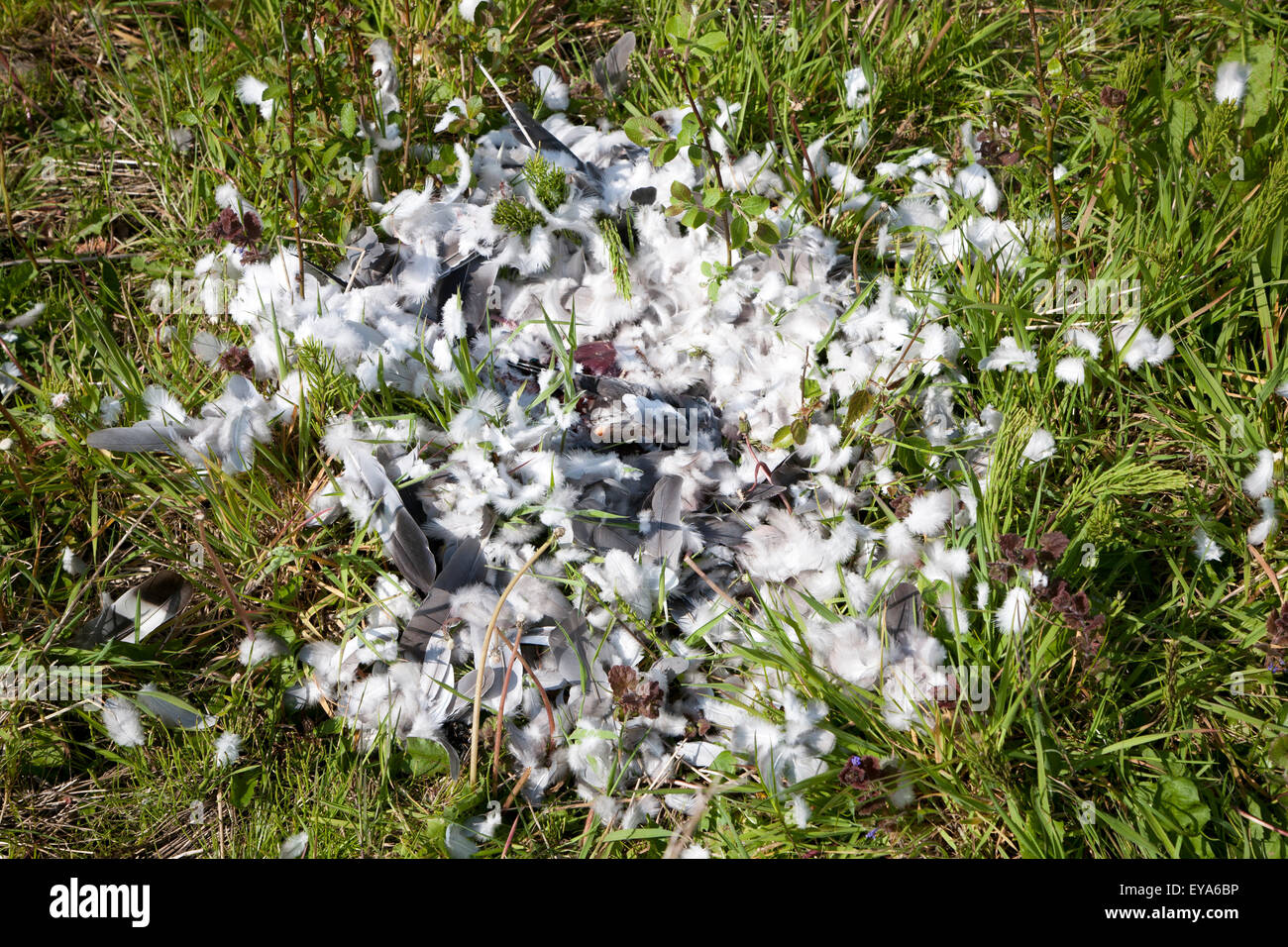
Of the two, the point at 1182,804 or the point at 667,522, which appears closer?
the point at 1182,804

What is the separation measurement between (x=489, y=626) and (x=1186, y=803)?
57.0 inches

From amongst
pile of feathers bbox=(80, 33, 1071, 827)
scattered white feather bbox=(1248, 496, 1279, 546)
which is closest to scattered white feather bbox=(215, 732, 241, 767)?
pile of feathers bbox=(80, 33, 1071, 827)

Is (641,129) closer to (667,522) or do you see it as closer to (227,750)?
(667,522)

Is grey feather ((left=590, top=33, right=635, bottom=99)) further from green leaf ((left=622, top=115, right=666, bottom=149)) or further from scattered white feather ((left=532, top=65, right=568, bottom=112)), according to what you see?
green leaf ((left=622, top=115, right=666, bottom=149))

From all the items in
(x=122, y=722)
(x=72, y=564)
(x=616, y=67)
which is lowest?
(x=122, y=722)

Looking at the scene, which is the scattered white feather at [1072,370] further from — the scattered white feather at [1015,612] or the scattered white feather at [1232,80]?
the scattered white feather at [1232,80]

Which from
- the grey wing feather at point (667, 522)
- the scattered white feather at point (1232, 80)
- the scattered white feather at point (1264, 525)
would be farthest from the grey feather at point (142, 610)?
the scattered white feather at point (1232, 80)

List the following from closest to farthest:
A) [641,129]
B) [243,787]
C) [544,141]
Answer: [243,787]
[641,129]
[544,141]

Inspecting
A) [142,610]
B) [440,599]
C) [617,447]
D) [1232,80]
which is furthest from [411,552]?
[1232,80]

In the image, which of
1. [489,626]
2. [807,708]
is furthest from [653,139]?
[807,708]

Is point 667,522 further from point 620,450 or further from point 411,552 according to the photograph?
point 411,552

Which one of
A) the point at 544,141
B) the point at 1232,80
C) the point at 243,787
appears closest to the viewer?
the point at 243,787

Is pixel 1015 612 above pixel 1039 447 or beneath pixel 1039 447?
beneath

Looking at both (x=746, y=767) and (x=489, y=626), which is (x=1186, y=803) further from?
(x=489, y=626)
